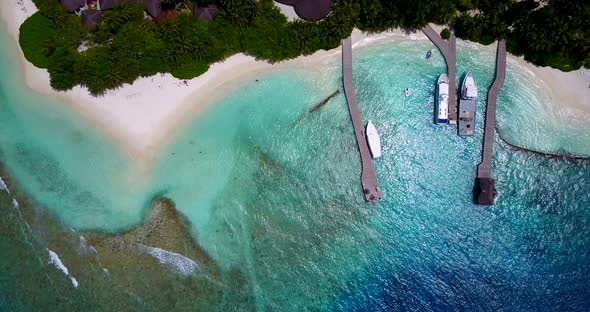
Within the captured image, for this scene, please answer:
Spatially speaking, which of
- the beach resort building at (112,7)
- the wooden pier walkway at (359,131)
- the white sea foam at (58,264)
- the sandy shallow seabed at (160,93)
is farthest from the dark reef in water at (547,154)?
the white sea foam at (58,264)

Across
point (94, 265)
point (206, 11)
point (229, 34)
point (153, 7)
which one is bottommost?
point (94, 265)

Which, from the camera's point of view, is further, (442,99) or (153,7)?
(442,99)

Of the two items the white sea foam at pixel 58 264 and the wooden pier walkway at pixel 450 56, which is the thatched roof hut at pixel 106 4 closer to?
the white sea foam at pixel 58 264

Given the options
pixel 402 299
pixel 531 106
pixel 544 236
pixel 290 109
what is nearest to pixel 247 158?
pixel 290 109

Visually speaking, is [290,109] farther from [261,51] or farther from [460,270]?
[460,270]

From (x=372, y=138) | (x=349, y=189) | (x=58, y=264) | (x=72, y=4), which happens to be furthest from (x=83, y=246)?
(x=372, y=138)

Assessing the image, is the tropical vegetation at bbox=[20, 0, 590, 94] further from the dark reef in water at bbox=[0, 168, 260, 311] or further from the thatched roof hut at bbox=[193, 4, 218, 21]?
the dark reef in water at bbox=[0, 168, 260, 311]

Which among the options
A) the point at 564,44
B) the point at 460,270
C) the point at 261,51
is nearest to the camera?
the point at 564,44

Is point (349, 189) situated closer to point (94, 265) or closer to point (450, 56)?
point (450, 56)
